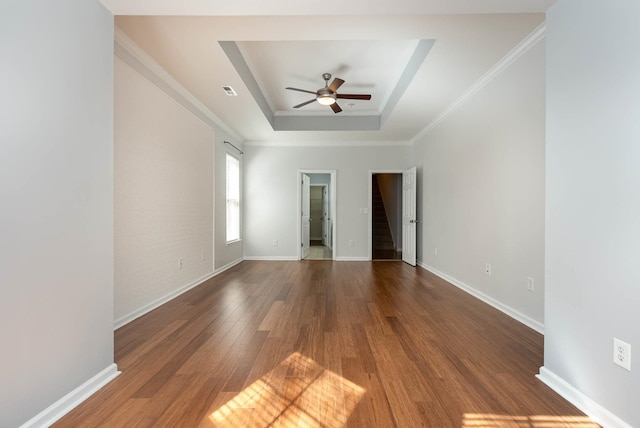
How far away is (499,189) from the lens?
127 inches

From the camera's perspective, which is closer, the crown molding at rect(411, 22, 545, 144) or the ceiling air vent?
the crown molding at rect(411, 22, 545, 144)

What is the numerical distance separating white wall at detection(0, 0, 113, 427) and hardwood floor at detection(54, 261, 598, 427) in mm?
315

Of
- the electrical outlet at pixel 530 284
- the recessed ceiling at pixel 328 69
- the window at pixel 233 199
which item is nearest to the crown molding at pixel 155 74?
the recessed ceiling at pixel 328 69

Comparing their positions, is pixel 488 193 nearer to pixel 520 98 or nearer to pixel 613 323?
pixel 520 98

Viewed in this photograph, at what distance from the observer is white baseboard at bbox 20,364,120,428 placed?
1.39m

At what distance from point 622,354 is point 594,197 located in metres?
0.76

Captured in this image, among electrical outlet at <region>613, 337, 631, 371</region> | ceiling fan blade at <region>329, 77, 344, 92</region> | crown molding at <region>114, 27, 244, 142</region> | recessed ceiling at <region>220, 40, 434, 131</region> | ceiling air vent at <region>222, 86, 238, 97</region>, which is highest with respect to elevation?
recessed ceiling at <region>220, 40, 434, 131</region>

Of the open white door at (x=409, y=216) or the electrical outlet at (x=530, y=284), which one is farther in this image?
the open white door at (x=409, y=216)

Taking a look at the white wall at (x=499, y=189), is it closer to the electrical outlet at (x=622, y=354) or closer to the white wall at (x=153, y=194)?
the electrical outlet at (x=622, y=354)

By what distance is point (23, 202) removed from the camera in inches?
53.1

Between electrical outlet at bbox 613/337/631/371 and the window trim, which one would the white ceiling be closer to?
the window trim

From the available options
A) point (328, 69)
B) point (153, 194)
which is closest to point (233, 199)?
point (153, 194)

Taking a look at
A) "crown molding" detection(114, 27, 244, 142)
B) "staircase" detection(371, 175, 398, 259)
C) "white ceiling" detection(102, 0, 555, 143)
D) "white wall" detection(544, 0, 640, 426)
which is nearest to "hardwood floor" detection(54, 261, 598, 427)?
"white wall" detection(544, 0, 640, 426)

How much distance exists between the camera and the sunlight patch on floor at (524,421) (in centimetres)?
143
